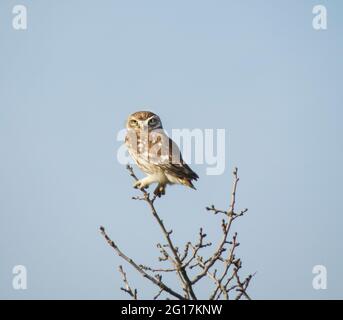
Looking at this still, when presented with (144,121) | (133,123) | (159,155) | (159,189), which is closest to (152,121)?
(144,121)

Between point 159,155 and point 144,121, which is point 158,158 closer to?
point 159,155

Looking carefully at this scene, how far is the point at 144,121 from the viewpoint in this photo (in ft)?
37.6

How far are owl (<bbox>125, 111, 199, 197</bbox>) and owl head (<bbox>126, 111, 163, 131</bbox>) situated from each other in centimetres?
3

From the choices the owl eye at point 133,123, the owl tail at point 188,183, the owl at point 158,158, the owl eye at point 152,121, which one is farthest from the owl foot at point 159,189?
the owl eye at point 133,123

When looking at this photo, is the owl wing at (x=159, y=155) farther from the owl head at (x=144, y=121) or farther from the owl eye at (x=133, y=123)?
the owl eye at (x=133, y=123)

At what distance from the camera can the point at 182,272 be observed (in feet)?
23.8

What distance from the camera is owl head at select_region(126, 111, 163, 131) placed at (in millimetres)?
11414

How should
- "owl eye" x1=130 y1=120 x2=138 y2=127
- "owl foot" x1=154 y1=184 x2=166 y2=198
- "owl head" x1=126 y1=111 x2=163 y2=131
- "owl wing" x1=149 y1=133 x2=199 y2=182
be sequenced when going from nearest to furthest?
"owl wing" x1=149 y1=133 x2=199 y2=182, "owl foot" x1=154 y1=184 x2=166 y2=198, "owl head" x1=126 y1=111 x2=163 y2=131, "owl eye" x1=130 y1=120 x2=138 y2=127

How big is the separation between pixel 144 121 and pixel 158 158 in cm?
155

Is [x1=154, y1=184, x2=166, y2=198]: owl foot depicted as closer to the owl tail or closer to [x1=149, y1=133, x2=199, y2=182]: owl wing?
[x1=149, y1=133, x2=199, y2=182]: owl wing

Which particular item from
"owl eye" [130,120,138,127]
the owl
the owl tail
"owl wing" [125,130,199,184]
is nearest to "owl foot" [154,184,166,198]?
the owl
